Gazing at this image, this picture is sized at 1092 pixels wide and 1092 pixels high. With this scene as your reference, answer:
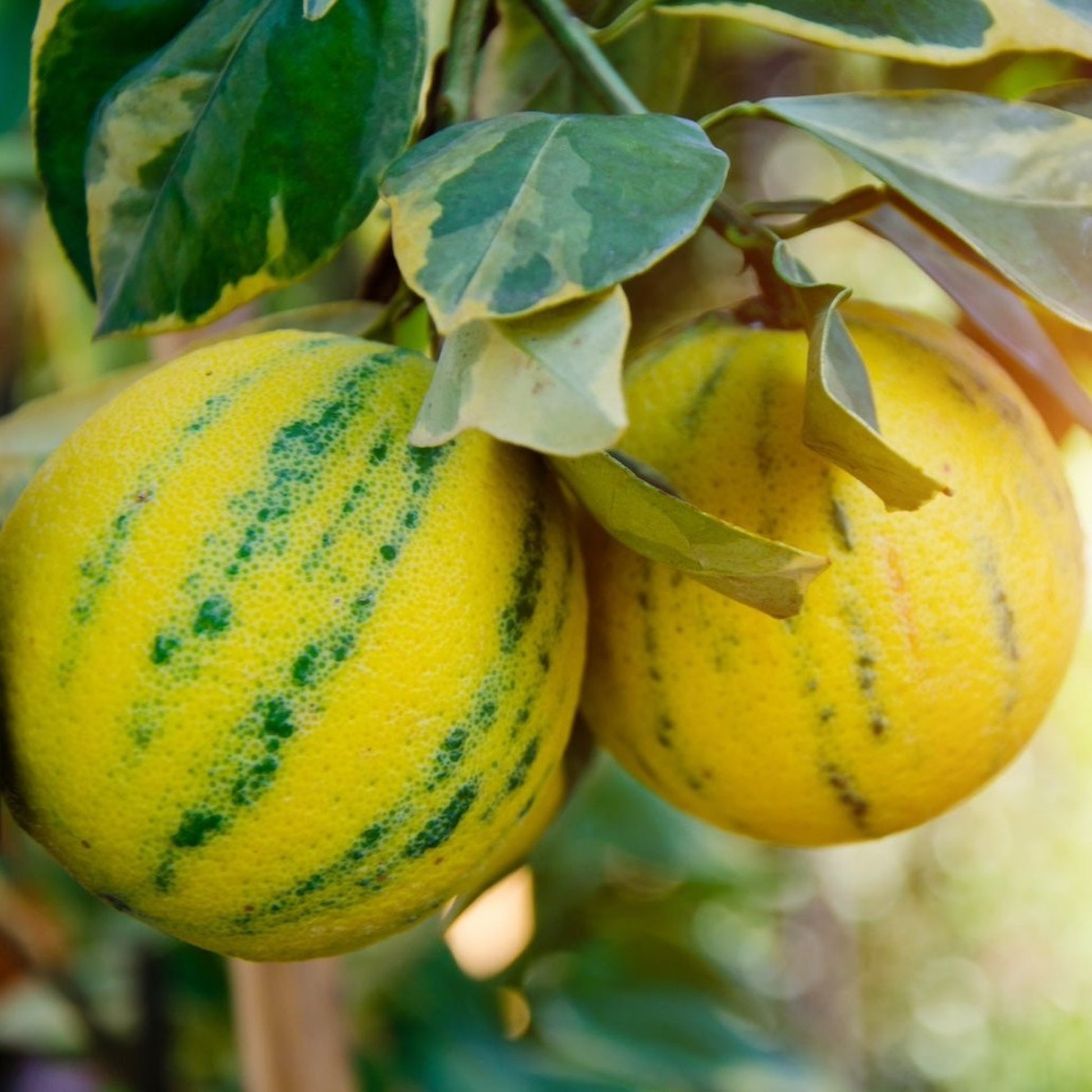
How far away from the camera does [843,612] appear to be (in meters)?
0.45

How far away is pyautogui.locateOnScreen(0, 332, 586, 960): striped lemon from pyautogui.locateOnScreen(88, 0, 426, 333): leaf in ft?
0.23

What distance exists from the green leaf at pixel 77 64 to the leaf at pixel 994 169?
0.25 metres

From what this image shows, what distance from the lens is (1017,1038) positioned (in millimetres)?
3342

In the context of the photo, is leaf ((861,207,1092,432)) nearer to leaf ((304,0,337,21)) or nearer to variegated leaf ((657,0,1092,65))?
variegated leaf ((657,0,1092,65))

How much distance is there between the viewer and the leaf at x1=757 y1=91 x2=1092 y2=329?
438mm

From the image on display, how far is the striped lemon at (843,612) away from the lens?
46 cm

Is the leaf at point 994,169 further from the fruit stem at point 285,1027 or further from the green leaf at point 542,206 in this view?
the fruit stem at point 285,1027

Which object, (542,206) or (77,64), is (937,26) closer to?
(542,206)

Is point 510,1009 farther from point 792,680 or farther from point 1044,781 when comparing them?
point 1044,781

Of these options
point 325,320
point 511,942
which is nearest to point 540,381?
point 325,320

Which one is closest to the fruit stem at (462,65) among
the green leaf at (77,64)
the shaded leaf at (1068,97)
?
the green leaf at (77,64)

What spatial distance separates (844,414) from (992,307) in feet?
0.66

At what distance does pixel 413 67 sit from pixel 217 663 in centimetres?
23

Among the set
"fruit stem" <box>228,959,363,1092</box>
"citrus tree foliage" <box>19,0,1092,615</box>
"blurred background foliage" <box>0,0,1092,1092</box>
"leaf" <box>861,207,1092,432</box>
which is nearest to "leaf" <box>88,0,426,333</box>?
"citrus tree foliage" <box>19,0,1092,615</box>
